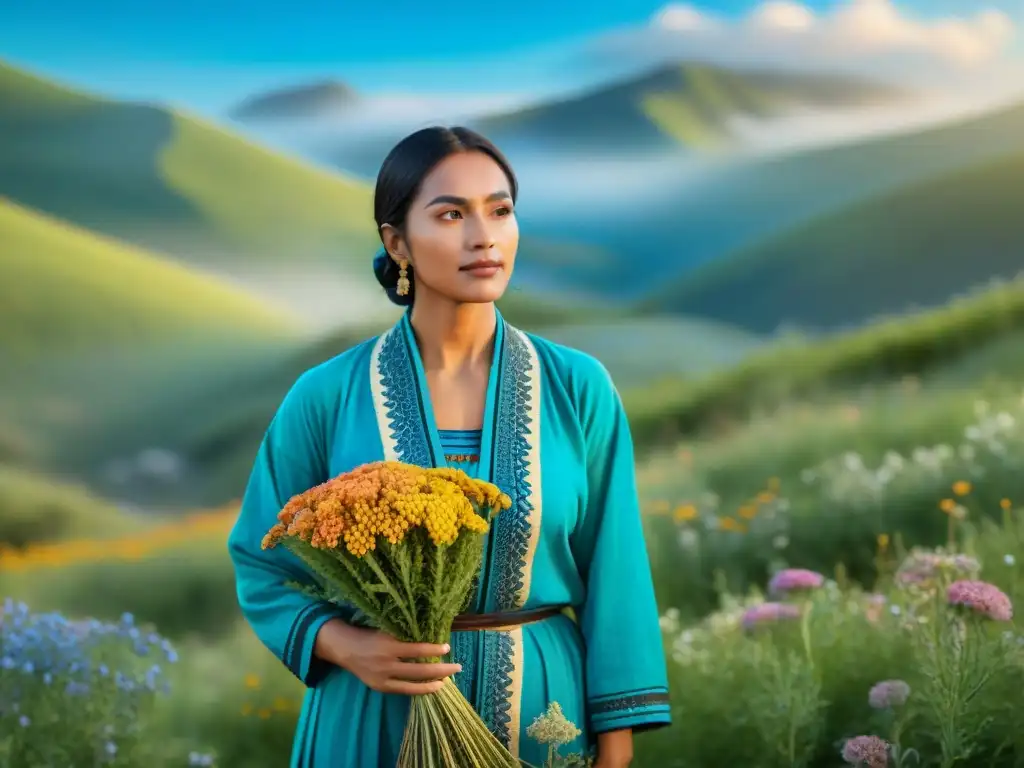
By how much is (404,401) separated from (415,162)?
414 millimetres

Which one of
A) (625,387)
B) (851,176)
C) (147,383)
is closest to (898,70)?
(851,176)

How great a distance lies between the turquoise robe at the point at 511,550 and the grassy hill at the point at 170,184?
3.82m

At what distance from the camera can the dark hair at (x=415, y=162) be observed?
7.32 ft

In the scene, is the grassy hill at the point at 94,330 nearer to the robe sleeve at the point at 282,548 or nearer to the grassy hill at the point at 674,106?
the grassy hill at the point at 674,106

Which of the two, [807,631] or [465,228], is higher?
[465,228]

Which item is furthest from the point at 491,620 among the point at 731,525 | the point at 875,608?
the point at 731,525

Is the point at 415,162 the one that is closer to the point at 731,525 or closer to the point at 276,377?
the point at 731,525

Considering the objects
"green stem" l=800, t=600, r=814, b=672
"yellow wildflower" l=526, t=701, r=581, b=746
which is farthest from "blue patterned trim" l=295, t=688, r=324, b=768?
"green stem" l=800, t=600, r=814, b=672

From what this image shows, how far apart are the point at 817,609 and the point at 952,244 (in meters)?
2.86

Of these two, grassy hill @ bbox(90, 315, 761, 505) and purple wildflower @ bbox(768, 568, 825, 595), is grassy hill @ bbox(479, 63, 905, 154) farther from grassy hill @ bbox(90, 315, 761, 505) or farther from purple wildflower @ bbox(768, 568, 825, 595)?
purple wildflower @ bbox(768, 568, 825, 595)

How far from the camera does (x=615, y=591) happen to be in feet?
7.55

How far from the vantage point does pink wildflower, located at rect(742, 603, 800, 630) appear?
11.5 ft

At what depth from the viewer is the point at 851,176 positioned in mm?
6172

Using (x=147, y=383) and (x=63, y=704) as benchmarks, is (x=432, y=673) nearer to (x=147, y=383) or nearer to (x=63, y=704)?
(x=63, y=704)
